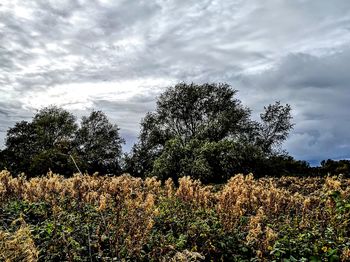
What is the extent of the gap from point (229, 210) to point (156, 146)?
101 feet

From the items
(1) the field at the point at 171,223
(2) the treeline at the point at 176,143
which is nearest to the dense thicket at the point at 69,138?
(2) the treeline at the point at 176,143

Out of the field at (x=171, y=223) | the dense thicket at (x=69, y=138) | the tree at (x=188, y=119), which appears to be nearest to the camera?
the field at (x=171, y=223)

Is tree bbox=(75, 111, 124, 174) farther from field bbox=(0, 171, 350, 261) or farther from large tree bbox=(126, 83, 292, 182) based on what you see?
field bbox=(0, 171, 350, 261)

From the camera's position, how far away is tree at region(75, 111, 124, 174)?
47.7 meters

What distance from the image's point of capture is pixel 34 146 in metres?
48.1

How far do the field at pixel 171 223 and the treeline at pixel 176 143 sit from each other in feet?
48.1

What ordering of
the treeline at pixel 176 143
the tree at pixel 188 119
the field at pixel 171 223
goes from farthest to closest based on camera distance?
the tree at pixel 188 119
the treeline at pixel 176 143
the field at pixel 171 223

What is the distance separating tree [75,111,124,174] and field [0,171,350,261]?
3688 centimetres

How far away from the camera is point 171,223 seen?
28.2 ft

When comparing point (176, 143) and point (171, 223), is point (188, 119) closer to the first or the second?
point (176, 143)

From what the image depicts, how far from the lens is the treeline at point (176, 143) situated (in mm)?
29891

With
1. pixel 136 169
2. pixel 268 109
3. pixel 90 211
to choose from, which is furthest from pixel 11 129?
pixel 90 211

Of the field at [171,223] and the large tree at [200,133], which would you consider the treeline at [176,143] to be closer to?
the large tree at [200,133]

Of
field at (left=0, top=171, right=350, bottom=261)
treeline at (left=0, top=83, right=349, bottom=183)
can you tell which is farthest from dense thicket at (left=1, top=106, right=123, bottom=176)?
field at (left=0, top=171, right=350, bottom=261)
